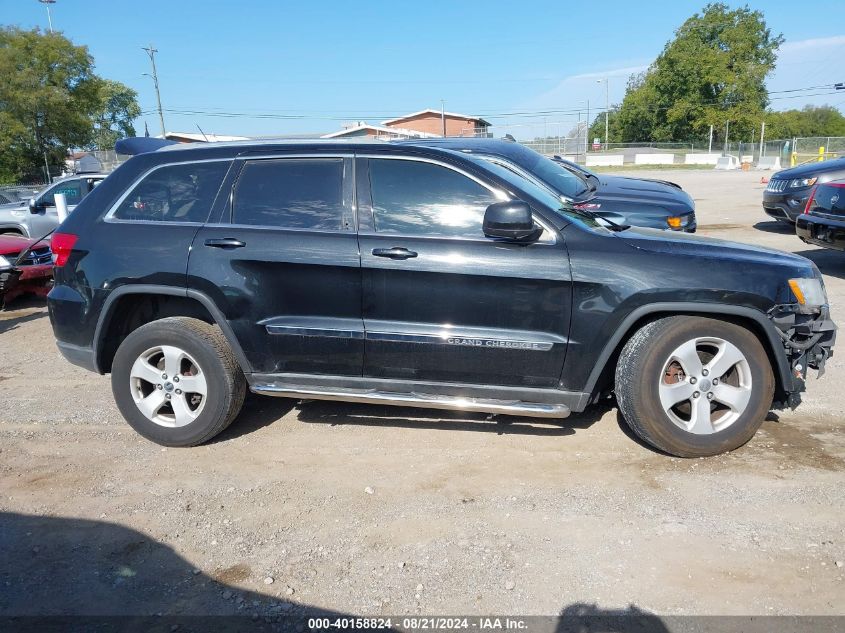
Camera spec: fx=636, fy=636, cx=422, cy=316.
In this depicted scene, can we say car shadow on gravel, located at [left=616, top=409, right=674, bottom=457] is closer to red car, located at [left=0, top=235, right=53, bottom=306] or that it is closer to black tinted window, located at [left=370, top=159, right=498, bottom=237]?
black tinted window, located at [left=370, top=159, right=498, bottom=237]

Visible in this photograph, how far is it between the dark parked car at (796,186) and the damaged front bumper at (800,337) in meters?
8.48

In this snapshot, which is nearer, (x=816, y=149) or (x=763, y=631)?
(x=763, y=631)

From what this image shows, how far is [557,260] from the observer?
3619mm

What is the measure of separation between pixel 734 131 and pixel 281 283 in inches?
2941

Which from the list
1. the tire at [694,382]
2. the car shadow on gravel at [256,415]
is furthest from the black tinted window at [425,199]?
the car shadow on gravel at [256,415]

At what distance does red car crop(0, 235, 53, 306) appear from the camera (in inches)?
319

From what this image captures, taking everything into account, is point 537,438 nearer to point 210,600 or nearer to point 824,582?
point 824,582

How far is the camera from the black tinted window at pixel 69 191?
1187 cm

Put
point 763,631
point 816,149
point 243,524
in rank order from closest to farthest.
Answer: point 763,631 < point 243,524 < point 816,149

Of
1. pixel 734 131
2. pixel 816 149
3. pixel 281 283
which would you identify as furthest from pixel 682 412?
pixel 734 131

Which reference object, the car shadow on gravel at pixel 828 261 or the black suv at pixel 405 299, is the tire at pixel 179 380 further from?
the car shadow on gravel at pixel 828 261

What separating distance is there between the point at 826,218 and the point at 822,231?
165mm

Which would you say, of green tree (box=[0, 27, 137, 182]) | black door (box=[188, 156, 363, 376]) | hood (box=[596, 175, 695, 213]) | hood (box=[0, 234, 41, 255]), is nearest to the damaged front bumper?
black door (box=[188, 156, 363, 376])

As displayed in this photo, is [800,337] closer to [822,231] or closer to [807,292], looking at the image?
[807,292]
